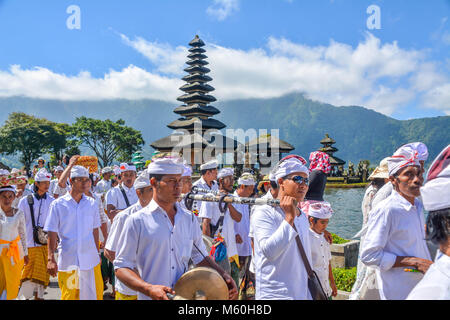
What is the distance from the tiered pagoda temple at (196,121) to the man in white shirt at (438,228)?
41.2 metres

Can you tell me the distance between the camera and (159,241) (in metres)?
2.74

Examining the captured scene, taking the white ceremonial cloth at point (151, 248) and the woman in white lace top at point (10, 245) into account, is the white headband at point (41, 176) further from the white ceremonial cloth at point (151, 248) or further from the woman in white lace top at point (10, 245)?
the white ceremonial cloth at point (151, 248)

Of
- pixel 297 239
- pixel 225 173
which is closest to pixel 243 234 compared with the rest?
pixel 225 173

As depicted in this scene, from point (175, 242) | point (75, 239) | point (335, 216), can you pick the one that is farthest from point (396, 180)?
point (335, 216)

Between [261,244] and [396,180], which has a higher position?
[396,180]

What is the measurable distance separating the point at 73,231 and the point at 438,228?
14.2 feet

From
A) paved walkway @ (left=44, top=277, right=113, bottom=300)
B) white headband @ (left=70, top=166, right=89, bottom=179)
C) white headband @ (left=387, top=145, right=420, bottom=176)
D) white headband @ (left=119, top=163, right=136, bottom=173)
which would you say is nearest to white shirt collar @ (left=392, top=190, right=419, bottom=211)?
white headband @ (left=387, top=145, right=420, bottom=176)

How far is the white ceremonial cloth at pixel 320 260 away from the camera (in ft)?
12.6

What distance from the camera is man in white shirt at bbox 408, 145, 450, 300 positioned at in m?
1.61

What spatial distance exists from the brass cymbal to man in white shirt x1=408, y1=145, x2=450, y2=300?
4.38ft

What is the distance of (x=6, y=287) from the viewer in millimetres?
4953

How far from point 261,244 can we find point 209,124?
46556 mm
